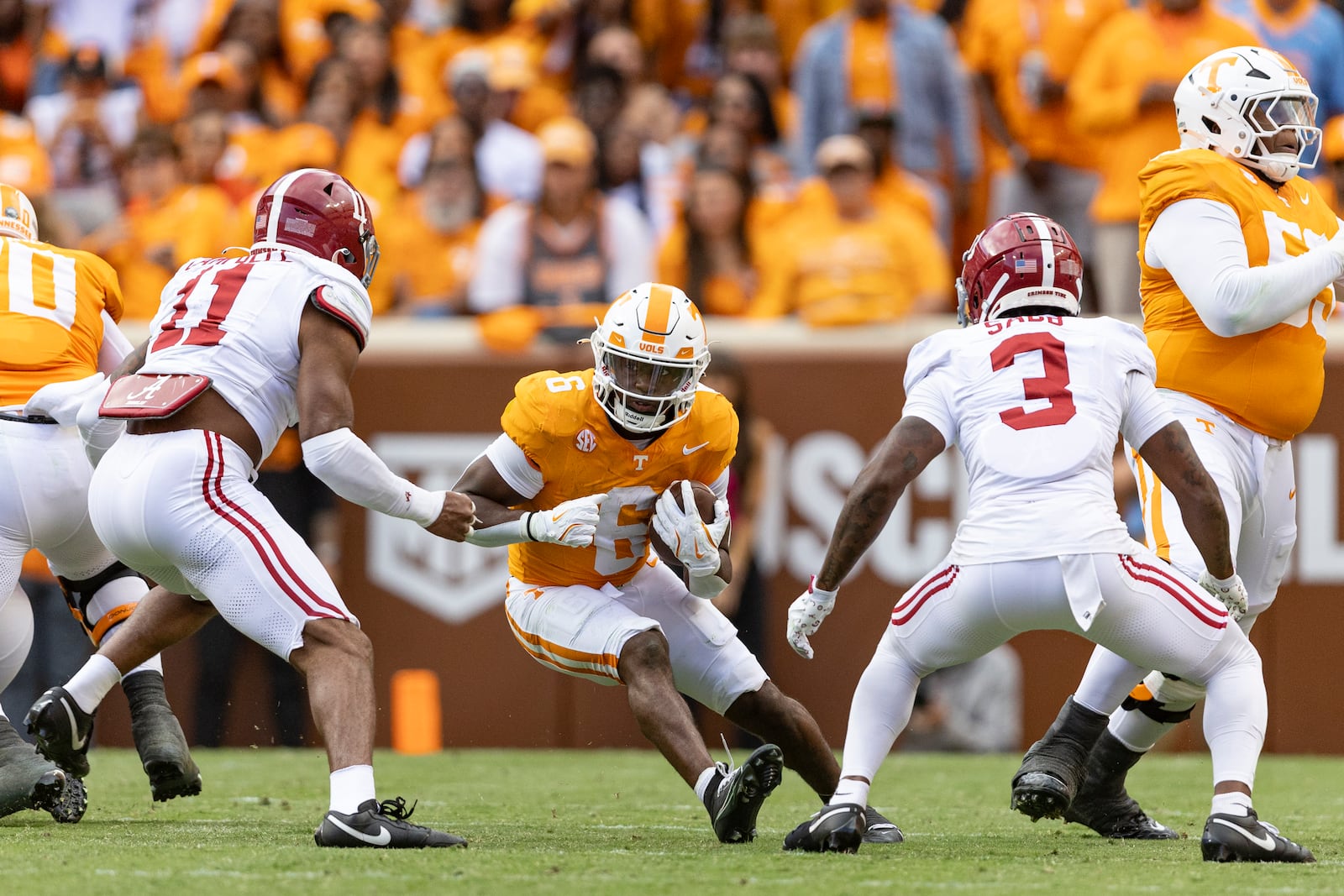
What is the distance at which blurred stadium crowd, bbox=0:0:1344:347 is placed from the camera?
8906mm

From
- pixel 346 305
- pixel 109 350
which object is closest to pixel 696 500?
pixel 346 305

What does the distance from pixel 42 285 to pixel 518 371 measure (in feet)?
10.6

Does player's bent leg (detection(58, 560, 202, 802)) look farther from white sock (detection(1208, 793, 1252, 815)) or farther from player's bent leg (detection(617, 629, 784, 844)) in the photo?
white sock (detection(1208, 793, 1252, 815))

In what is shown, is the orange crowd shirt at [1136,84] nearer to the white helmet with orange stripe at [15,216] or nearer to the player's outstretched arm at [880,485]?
the player's outstretched arm at [880,485]

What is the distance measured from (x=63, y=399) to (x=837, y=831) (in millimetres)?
2531

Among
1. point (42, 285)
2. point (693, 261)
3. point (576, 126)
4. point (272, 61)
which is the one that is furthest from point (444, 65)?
point (42, 285)

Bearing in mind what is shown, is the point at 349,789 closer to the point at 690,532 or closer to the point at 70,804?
the point at 690,532

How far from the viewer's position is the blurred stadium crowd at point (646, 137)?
29.2 ft

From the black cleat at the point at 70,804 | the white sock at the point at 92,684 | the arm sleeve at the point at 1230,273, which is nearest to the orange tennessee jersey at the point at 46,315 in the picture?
the white sock at the point at 92,684

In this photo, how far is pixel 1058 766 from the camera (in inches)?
198

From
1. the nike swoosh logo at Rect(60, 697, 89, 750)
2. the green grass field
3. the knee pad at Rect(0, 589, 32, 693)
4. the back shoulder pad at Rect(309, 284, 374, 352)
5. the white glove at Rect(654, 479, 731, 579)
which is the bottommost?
the green grass field

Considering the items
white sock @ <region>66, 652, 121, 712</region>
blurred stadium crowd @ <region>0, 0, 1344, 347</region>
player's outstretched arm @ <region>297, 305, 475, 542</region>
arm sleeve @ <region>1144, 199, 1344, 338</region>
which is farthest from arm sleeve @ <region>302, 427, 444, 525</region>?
blurred stadium crowd @ <region>0, 0, 1344, 347</region>

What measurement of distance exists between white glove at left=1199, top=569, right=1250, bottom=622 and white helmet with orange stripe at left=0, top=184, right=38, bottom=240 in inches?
149

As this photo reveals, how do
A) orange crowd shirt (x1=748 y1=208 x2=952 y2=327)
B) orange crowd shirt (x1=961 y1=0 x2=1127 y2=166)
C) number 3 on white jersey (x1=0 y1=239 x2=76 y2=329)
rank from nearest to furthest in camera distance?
number 3 on white jersey (x1=0 y1=239 x2=76 y2=329)
orange crowd shirt (x1=748 y1=208 x2=952 y2=327)
orange crowd shirt (x1=961 y1=0 x2=1127 y2=166)
